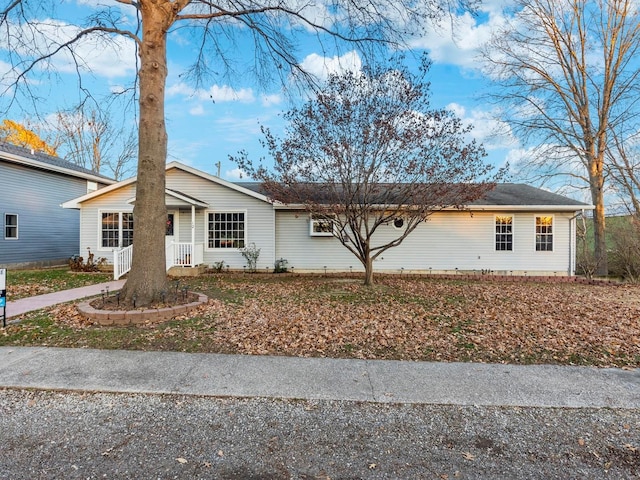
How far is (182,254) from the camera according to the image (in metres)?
13.4

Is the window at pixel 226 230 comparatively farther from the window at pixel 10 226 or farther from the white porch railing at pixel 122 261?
the window at pixel 10 226

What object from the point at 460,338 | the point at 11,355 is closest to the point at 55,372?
the point at 11,355

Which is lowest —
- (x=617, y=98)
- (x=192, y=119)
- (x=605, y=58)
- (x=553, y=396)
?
(x=553, y=396)

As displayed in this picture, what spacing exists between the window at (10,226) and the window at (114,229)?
3875mm

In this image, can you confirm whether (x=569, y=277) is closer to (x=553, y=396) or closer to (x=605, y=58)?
(x=605, y=58)

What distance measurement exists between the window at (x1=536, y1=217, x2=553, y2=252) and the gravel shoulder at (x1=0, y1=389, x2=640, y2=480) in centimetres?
1247

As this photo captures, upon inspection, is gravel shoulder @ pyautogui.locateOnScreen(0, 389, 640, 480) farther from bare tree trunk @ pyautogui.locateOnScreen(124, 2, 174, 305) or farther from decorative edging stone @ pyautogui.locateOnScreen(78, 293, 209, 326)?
bare tree trunk @ pyautogui.locateOnScreen(124, 2, 174, 305)

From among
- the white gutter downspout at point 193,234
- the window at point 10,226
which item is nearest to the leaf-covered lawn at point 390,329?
the white gutter downspout at point 193,234

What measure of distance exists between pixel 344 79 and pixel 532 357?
767 cm

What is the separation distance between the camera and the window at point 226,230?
14297mm

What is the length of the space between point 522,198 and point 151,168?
44.8ft

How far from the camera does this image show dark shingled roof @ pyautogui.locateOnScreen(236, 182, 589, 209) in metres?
13.7

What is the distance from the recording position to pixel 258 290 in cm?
979

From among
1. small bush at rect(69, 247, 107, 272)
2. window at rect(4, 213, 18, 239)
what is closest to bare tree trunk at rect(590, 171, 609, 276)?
small bush at rect(69, 247, 107, 272)
